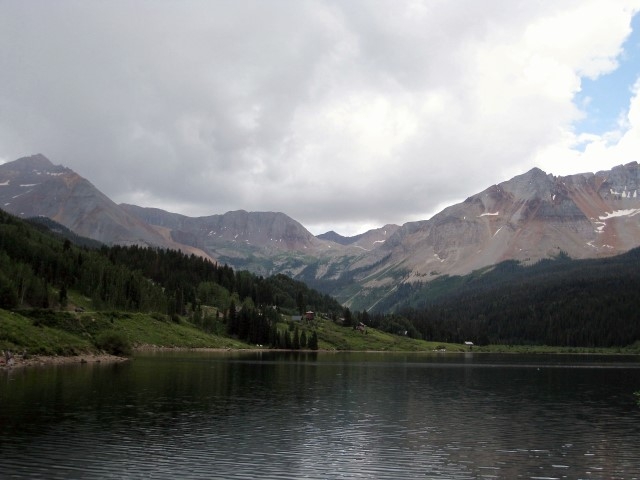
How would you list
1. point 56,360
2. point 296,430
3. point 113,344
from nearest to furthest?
point 296,430
point 56,360
point 113,344

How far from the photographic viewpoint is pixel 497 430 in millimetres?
60812

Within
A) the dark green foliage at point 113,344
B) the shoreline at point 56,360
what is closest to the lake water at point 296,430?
the shoreline at point 56,360

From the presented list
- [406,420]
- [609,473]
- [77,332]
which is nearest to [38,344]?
[77,332]

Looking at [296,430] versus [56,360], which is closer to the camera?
[296,430]

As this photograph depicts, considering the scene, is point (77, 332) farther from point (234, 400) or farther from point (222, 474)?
point (222, 474)

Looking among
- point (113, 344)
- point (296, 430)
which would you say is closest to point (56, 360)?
point (113, 344)

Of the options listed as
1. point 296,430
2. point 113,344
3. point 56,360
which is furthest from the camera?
point 113,344

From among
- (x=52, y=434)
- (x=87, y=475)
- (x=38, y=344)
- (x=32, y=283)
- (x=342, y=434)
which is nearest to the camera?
(x=87, y=475)

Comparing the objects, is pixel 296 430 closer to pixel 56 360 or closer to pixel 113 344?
pixel 56 360

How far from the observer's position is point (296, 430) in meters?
57.6

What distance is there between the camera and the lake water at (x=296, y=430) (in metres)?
42.3

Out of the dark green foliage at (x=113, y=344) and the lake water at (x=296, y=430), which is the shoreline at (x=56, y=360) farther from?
the lake water at (x=296, y=430)

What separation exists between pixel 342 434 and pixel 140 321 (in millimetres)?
152134

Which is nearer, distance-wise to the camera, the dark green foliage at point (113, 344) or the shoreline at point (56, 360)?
the shoreline at point (56, 360)
